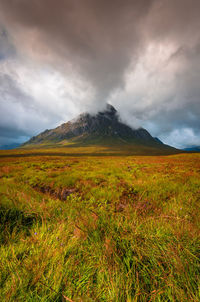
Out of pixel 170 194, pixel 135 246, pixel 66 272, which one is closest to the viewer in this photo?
pixel 66 272

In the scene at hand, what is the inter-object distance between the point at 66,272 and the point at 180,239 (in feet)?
5.75

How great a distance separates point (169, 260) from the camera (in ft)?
4.77

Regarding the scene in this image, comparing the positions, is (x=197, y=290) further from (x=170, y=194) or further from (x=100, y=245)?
(x=170, y=194)

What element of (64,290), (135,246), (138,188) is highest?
(135,246)

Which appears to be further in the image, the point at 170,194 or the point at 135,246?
the point at 170,194

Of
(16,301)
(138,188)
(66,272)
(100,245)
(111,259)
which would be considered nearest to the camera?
(16,301)

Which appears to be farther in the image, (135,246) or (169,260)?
(135,246)

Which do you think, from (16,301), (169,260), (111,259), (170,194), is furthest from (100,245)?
(170,194)

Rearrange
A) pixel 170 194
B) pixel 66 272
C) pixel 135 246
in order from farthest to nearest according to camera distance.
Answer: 1. pixel 170 194
2. pixel 135 246
3. pixel 66 272

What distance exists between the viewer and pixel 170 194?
484cm

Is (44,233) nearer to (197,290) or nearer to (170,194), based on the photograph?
(197,290)

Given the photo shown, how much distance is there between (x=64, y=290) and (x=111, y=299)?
0.55 meters

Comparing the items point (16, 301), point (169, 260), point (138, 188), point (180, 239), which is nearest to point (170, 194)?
point (138, 188)

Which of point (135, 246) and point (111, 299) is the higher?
point (135, 246)
